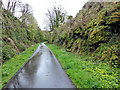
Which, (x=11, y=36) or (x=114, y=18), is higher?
(x=114, y=18)

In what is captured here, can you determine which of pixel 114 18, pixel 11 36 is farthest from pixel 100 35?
pixel 11 36

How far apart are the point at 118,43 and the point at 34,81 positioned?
638cm

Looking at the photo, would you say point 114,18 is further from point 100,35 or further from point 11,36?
point 11,36

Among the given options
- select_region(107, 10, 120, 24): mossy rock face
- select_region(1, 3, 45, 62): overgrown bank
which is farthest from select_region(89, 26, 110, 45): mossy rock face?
select_region(1, 3, 45, 62): overgrown bank

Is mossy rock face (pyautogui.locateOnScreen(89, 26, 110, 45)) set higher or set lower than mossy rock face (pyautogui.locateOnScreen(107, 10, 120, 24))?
lower

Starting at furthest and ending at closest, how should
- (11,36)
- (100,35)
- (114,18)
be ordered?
(11,36) → (100,35) → (114,18)

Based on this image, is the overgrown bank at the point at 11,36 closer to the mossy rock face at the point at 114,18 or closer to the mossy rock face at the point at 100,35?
the mossy rock face at the point at 100,35

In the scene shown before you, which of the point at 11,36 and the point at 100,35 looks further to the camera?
the point at 11,36

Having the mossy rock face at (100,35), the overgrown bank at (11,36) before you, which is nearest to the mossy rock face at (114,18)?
the mossy rock face at (100,35)

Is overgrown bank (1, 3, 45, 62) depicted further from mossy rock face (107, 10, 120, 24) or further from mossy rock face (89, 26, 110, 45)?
mossy rock face (107, 10, 120, 24)

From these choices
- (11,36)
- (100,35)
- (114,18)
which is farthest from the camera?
(11,36)

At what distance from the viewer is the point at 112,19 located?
25.9ft

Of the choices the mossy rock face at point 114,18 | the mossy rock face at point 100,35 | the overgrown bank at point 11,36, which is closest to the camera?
the mossy rock face at point 114,18

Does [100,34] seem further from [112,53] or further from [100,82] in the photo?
[100,82]
